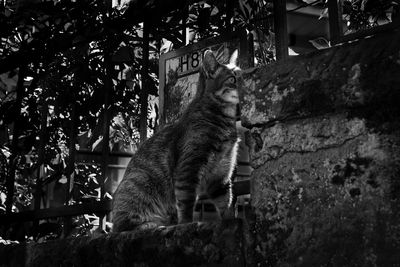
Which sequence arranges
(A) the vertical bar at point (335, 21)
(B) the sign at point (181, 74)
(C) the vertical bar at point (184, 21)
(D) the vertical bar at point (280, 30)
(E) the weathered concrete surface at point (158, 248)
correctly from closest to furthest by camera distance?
(E) the weathered concrete surface at point (158, 248) → (A) the vertical bar at point (335, 21) → (D) the vertical bar at point (280, 30) → (B) the sign at point (181, 74) → (C) the vertical bar at point (184, 21)

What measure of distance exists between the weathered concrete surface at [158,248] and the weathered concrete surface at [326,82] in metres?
0.42

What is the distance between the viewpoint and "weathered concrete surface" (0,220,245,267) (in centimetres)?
177

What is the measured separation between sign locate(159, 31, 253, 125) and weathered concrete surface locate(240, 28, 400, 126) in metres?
1.42

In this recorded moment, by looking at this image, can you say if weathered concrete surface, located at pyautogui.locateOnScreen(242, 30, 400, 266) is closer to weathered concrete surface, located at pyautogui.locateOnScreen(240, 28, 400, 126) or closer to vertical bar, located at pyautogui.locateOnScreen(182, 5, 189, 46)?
weathered concrete surface, located at pyautogui.locateOnScreen(240, 28, 400, 126)

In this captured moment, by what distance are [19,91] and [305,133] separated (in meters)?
3.11

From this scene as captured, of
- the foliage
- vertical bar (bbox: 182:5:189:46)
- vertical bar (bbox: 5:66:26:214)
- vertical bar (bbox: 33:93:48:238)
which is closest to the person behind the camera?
the foliage

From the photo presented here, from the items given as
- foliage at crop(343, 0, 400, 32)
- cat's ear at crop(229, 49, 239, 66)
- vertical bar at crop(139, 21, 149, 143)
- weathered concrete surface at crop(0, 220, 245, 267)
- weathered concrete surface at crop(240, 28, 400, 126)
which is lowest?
weathered concrete surface at crop(0, 220, 245, 267)

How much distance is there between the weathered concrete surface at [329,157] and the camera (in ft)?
4.65

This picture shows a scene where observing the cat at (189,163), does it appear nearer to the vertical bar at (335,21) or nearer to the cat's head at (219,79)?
the cat's head at (219,79)

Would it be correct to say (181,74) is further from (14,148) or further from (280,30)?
(14,148)

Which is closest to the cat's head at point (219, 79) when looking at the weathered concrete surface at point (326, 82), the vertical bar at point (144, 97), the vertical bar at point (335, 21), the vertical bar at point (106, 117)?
the vertical bar at point (144, 97)

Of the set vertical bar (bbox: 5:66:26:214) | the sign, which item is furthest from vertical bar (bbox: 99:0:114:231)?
vertical bar (bbox: 5:66:26:214)

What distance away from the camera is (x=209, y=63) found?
3145 millimetres

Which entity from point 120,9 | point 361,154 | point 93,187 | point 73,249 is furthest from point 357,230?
point 93,187
